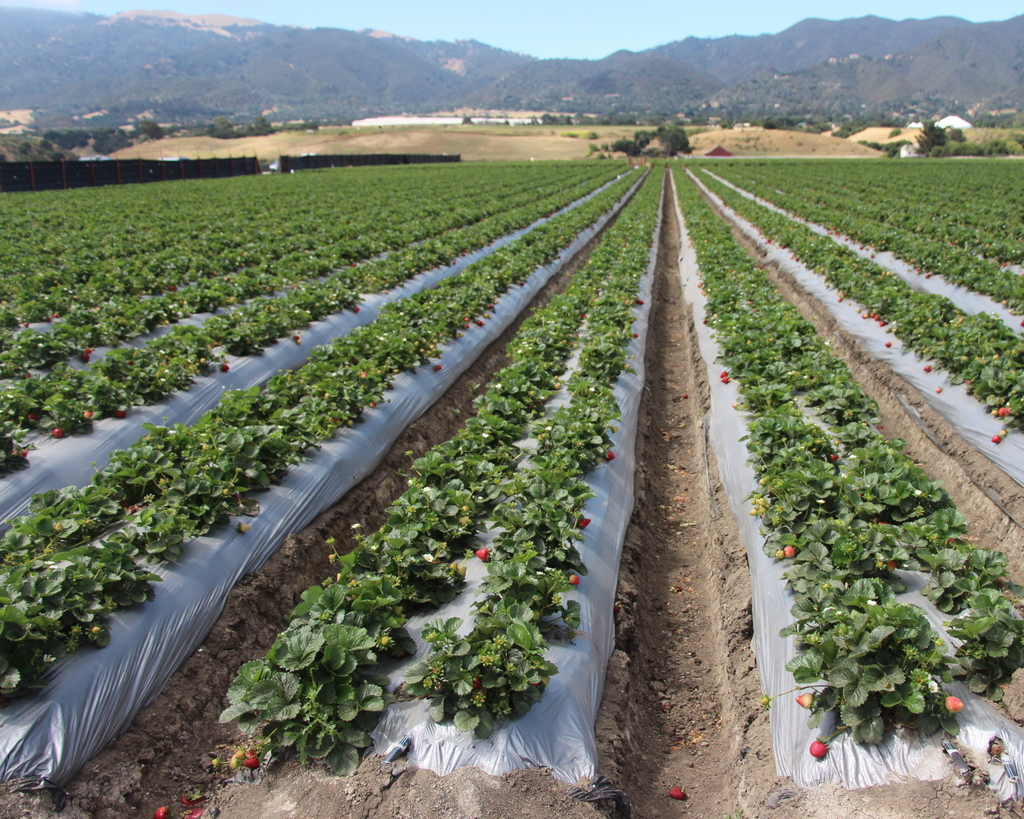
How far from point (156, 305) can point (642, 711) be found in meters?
9.72

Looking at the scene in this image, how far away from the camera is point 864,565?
13.5ft

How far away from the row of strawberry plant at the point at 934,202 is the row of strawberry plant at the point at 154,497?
1654cm

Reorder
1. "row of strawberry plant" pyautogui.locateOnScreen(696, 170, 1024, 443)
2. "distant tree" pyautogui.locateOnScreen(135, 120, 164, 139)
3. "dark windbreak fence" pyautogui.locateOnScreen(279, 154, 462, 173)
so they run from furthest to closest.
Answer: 1. "distant tree" pyautogui.locateOnScreen(135, 120, 164, 139)
2. "dark windbreak fence" pyautogui.locateOnScreen(279, 154, 462, 173)
3. "row of strawberry plant" pyautogui.locateOnScreen(696, 170, 1024, 443)

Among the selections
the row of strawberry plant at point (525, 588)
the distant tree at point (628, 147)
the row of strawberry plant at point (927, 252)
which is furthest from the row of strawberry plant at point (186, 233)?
the distant tree at point (628, 147)

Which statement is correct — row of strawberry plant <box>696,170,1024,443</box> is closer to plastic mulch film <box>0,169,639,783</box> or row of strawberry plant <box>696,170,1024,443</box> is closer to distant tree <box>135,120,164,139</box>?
plastic mulch film <box>0,169,639,783</box>

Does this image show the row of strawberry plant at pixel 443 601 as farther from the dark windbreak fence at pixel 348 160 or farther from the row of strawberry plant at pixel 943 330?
the dark windbreak fence at pixel 348 160

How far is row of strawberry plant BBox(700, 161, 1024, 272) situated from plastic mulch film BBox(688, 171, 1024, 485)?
615 cm

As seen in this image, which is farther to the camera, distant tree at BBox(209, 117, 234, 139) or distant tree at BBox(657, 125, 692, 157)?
distant tree at BBox(209, 117, 234, 139)

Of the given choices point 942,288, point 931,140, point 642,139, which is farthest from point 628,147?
point 942,288

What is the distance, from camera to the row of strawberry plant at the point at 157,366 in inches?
245

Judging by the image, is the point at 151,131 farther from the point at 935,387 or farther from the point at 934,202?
the point at 935,387

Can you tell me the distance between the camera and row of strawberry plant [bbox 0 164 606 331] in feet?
→ 38.3

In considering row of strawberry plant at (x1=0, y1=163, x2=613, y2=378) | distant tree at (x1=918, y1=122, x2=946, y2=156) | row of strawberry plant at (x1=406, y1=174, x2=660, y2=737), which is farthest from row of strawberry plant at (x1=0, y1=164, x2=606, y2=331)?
distant tree at (x1=918, y1=122, x2=946, y2=156)

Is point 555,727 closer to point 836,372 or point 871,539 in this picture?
point 871,539
